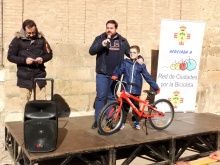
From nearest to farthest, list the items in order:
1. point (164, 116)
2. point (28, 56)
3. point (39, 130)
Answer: point (39, 130), point (28, 56), point (164, 116)

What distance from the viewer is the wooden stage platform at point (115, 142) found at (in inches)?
183

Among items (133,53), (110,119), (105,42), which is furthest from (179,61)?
(110,119)

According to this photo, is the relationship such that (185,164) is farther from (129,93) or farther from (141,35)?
(141,35)

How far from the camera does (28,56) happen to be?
554cm

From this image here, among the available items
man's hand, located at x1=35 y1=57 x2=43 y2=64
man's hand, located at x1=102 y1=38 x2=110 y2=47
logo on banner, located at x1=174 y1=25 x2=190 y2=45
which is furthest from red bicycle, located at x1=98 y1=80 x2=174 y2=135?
logo on banner, located at x1=174 y1=25 x2=190 y2=45

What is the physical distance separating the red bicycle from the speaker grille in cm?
117

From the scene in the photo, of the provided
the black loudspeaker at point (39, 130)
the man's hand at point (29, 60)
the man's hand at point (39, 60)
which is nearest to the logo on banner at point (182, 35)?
the man's hand at point (39, 60)

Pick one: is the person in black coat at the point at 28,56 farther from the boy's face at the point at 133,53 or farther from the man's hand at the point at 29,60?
the boy's face at the point at 133,53

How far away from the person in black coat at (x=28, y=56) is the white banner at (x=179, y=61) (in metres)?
3.16

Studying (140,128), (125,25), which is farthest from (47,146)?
(125,25)

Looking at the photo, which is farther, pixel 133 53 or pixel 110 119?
pixel 133 53

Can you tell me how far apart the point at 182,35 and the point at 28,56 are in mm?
3960

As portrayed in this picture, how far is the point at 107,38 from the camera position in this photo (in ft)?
18.8

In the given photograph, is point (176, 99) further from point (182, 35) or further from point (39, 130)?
point (39, 130)
